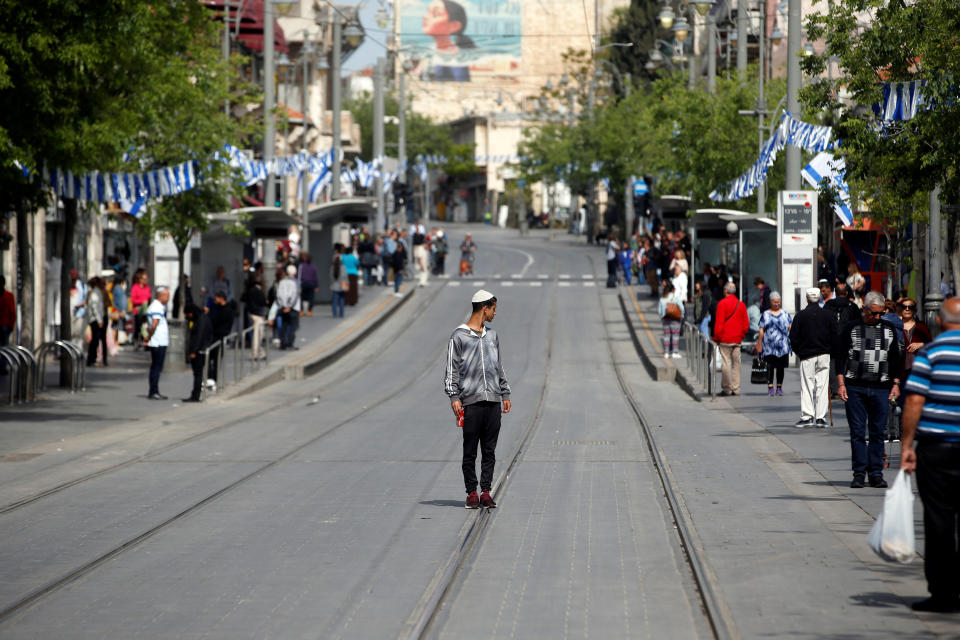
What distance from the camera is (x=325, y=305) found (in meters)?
46.3

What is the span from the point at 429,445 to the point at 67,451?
421 centimetres

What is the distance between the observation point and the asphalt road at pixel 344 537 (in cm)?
838

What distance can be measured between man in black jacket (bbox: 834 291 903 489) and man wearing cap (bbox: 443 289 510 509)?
328cm

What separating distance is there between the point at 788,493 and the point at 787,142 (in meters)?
14.2

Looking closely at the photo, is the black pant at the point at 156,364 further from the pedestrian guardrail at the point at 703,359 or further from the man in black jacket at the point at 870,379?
the man in black jacket at the point at 870,379

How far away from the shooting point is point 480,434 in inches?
504

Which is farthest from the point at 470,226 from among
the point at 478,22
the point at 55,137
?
the point at 55,137

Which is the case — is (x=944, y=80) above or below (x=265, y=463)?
above

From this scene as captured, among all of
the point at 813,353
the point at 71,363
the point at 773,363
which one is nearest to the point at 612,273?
the point at 773,363

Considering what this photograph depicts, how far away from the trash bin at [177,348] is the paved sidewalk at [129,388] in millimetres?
64

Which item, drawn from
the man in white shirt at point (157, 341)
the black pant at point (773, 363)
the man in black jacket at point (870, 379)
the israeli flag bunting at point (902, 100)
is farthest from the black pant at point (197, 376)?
the man in black jacket at point (870, 379)

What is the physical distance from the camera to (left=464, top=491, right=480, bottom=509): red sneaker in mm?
12695

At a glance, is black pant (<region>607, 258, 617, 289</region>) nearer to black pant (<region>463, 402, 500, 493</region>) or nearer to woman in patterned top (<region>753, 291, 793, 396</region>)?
woman in patterned top (<region>753, 291, 793, 396</region>)

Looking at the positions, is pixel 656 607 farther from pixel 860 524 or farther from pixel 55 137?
pixel 55 137
